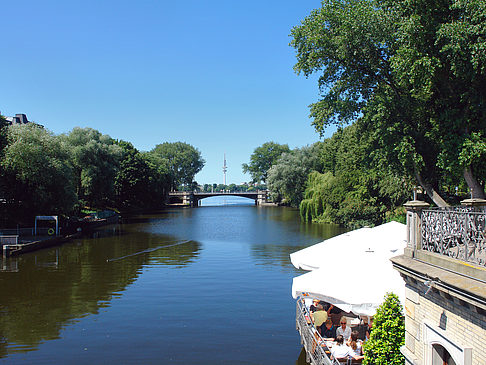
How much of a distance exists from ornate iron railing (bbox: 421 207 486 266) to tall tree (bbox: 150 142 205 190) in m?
130

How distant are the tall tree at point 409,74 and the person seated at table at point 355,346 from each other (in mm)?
6298

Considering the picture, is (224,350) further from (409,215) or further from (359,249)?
(409,215)

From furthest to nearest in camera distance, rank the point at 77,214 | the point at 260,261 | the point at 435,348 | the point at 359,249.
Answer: the point at 77,214 → the point at 260,261 → the point at 359,249 → the point at 435,348

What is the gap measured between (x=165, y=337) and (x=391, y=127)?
11.3m

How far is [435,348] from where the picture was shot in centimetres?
707

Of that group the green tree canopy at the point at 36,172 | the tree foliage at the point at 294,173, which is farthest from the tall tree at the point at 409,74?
the tree foliage at the point at 294,173

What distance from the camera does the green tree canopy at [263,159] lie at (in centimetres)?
13925

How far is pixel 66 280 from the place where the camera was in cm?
2392

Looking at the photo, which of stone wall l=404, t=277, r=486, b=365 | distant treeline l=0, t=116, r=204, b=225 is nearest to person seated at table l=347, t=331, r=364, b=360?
stone wall l=404, t=277, r=486, b=365

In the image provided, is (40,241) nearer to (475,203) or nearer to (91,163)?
(91,163)

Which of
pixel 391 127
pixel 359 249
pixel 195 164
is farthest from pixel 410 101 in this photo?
pixel 195 164

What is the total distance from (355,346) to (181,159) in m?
132

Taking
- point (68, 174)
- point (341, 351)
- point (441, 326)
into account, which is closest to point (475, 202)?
point (441, 326)

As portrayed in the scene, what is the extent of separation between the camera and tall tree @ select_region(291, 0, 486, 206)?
1229 centimetres
